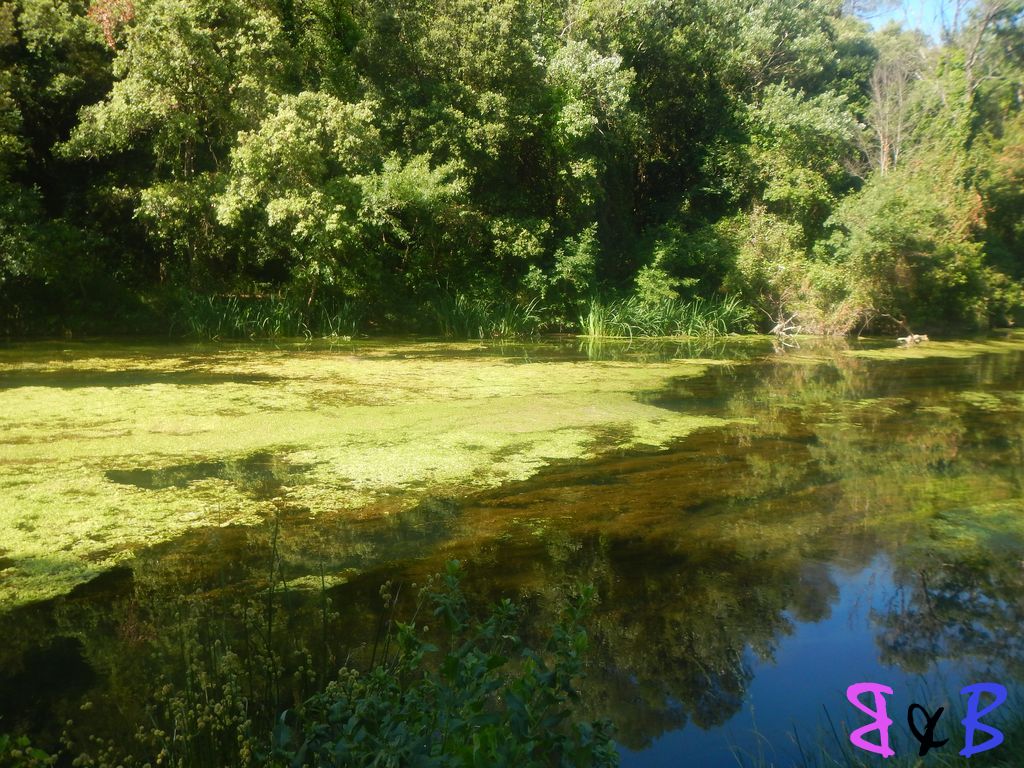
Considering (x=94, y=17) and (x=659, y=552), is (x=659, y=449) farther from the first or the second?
(x=94, y=17)

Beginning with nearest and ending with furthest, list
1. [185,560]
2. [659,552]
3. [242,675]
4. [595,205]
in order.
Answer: [242,675]
[185,560]
[659,552]
[595,205]

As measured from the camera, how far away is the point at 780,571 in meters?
2.93

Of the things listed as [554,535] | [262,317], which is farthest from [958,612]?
[262,317]

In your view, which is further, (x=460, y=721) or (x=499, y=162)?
(x=499, y=162)

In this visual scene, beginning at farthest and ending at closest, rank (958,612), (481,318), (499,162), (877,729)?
1. (499,162)
2. (481,318)
3. (958,612)
4. (877,729)

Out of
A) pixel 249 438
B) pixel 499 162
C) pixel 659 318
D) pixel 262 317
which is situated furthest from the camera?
pixel 499 162

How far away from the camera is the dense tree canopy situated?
9773mm

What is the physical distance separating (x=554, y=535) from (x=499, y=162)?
10.6m

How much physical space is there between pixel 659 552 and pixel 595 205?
38.9 ft

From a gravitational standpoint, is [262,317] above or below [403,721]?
above

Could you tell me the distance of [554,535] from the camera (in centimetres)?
327

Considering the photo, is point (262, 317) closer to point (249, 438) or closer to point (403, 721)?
point (249, 438)

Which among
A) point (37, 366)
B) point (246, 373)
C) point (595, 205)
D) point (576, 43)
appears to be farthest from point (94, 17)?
point (595, 205)

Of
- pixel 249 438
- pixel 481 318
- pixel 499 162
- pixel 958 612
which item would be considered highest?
pixel 499 162
